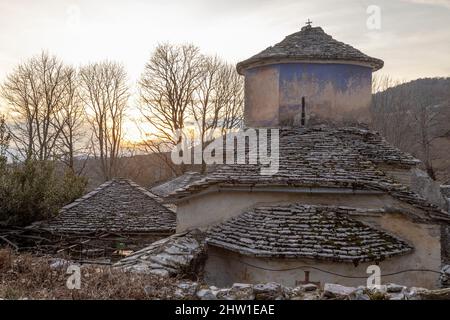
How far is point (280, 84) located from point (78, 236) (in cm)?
629

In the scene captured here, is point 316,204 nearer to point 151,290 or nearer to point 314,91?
point 314,91

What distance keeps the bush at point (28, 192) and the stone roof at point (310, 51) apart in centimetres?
653

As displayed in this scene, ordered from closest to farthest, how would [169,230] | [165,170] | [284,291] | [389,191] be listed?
1. [284,291]
2. [389,191]
3. [169,230]
4. [165,170]

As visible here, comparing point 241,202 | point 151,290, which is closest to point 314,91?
point 241,202

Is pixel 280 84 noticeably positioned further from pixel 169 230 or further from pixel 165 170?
pixel 165 170

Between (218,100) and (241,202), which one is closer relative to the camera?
(241,202)

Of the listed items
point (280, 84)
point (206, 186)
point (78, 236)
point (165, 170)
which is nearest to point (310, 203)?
point (206, 186)

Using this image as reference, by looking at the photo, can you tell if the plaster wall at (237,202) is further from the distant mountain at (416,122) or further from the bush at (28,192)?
the distant mountain at (416,122)

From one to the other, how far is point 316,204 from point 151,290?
14.7 ft

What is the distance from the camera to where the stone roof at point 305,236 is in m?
7.45

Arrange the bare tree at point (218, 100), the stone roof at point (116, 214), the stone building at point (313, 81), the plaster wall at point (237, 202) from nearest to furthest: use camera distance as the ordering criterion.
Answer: the plaster wall at point (237, 202)
the stone building at point (313, 81)
the stone roof at point (116, 214)
the bare tree at point (218, 100)

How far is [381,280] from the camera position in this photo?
308 inches

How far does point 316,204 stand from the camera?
860cm

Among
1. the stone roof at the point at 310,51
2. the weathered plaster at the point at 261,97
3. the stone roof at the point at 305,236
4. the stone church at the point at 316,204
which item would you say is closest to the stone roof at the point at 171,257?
the stone church at the point at 316,204
